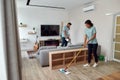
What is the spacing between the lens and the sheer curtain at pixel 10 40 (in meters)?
0.73

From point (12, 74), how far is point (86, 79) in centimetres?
234

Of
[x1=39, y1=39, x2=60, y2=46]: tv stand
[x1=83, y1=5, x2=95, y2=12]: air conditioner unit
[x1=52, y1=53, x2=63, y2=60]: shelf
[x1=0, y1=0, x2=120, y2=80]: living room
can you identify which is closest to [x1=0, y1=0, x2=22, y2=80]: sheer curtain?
[x1=0, y1=0, x2=120, y2=80]: living room

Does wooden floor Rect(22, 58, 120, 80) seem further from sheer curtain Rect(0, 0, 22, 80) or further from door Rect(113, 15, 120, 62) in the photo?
sheer curtain Rect(0, 0, 22, 80)

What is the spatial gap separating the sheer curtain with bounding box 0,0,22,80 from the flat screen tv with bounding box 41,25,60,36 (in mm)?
6087

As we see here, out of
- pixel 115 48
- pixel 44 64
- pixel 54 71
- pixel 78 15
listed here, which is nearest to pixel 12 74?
pixel 54 71

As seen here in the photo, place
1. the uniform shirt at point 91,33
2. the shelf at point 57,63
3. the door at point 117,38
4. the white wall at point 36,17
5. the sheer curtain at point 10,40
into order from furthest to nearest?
the white wall at point 36,17 → the door at point 117,38 → the shelf at point 57,63 → the uniform shirt at point 91,33 → the sheer curtain at point 10,40

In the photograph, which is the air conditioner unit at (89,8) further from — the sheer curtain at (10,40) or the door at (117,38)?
the sheer curtain at (10,40)

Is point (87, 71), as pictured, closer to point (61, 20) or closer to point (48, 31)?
point (48, 31)

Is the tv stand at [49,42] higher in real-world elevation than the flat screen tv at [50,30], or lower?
lower

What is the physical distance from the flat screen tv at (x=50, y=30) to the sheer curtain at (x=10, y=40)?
609 cm

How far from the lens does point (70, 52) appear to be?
378 cm

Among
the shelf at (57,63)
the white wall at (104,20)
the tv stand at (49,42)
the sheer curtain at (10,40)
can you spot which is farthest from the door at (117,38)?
the sheer curtain at (10,40)

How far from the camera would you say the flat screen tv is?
22.4 ft

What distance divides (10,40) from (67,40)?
4300 millimetres
